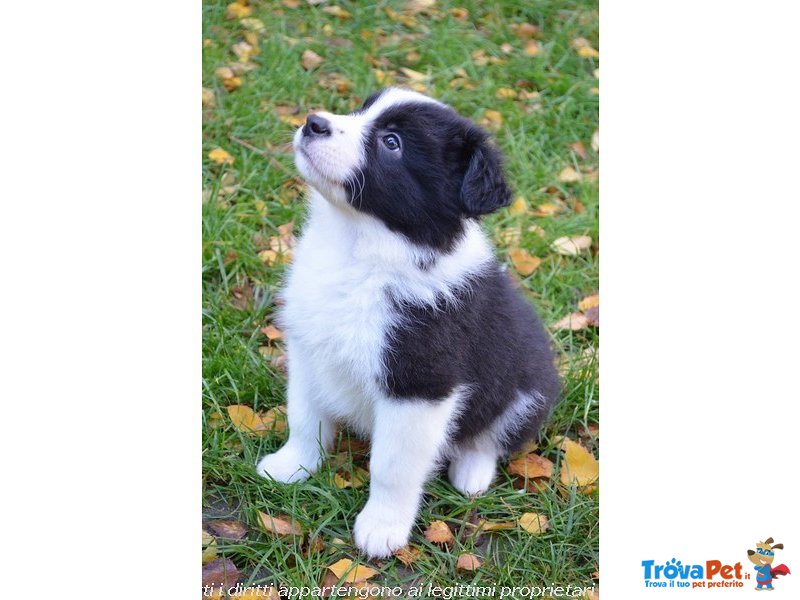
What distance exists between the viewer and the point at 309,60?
507 cm

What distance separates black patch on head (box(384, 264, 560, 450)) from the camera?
2.73 meters

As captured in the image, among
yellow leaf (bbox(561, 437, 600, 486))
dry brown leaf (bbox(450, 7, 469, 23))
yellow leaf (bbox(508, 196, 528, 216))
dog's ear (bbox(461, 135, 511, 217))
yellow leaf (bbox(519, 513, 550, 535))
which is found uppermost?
dog's ear (bbox(461, 135, 511, 217))

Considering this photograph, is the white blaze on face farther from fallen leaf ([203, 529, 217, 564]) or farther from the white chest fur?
fallen leaf ([203, 529, 217, 564])

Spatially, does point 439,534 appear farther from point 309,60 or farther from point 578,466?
point 309,60

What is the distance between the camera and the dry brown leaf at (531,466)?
3.28m

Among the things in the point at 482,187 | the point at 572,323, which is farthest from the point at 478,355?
the point at 572,323

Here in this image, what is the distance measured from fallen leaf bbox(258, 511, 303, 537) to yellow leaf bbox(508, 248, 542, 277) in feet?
6.15

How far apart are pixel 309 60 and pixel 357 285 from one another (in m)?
2.71

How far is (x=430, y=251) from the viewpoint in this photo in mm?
2768

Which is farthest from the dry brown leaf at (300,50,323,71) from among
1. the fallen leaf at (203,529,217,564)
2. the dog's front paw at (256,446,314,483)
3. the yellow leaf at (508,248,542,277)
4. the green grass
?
the fallen leaf at (203,529,217,564)

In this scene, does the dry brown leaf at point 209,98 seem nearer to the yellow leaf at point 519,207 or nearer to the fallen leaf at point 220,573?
the yellow leaf at point 519,207

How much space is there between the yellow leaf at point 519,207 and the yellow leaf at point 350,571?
2.31 meters

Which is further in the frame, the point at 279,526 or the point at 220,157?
the point at 220,157

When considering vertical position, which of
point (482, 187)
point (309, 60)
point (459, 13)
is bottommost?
point (309, 60)
